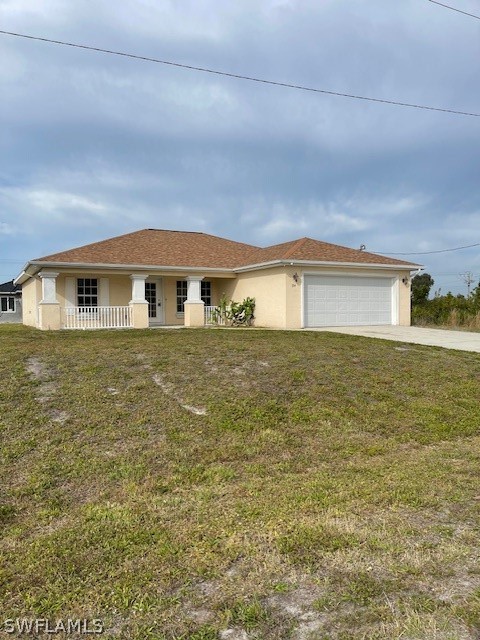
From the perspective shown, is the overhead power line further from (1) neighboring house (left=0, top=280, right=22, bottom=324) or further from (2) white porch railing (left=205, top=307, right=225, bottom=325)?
(1) neighboring house (left=0, top=280, right=22, bottom=324)

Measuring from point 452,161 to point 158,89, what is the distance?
12279mm

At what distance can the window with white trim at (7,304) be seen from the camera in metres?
35.8

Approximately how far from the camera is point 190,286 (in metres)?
19.6

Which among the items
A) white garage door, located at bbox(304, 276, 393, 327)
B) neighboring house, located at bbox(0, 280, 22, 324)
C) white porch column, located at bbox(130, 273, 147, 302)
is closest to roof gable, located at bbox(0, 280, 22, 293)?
neighboring house, located at bbox(0, 280, 22, 324)

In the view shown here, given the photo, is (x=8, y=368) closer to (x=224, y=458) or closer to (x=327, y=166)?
(x=224, y=458)

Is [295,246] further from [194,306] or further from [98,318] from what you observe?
[98,318]

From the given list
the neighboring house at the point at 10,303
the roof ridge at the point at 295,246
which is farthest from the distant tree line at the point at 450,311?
the neighboring house at the point at 10,303

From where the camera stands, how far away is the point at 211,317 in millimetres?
20359

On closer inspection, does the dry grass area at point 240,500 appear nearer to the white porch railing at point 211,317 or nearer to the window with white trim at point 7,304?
the white porch railing at point 211,317

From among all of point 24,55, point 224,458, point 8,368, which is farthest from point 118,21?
point 224,458

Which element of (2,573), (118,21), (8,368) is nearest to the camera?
(2,573)

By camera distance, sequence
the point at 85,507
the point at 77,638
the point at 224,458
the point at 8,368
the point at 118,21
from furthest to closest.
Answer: the point at 118,21, the point at 8,368, the point at 224,458, the point at 85,507, the point at 77,638

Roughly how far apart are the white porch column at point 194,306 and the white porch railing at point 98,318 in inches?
98.7

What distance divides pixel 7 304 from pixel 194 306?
2356 cm
